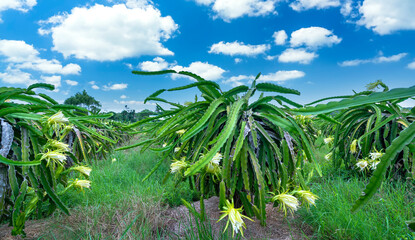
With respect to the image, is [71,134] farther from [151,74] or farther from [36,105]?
[151,74]

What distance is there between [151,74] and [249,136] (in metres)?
0.62

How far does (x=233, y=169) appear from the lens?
126cm

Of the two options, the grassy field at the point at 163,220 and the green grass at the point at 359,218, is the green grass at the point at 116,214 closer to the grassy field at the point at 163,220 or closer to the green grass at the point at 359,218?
the grassy field at the point at 163,220

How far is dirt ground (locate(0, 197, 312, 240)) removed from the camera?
1389 millimetres

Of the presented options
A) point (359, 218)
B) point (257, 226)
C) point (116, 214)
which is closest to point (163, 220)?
point (116, 214)

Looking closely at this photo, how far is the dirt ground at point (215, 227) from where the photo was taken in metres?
1.39

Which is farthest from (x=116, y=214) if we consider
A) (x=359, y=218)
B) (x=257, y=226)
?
(x=359, y=218)

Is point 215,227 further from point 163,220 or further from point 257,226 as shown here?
point 163,220

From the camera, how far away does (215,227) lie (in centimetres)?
143

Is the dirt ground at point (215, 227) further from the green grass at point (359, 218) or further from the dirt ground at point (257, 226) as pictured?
the green grass at point (359, 218)

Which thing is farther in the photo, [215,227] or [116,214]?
[116,214]

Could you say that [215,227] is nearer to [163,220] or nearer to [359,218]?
[163,220]

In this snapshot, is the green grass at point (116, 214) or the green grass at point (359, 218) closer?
the green grass at point (359, 218)

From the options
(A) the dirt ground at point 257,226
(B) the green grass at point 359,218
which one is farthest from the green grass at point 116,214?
(B) the green grass at point 359,218
